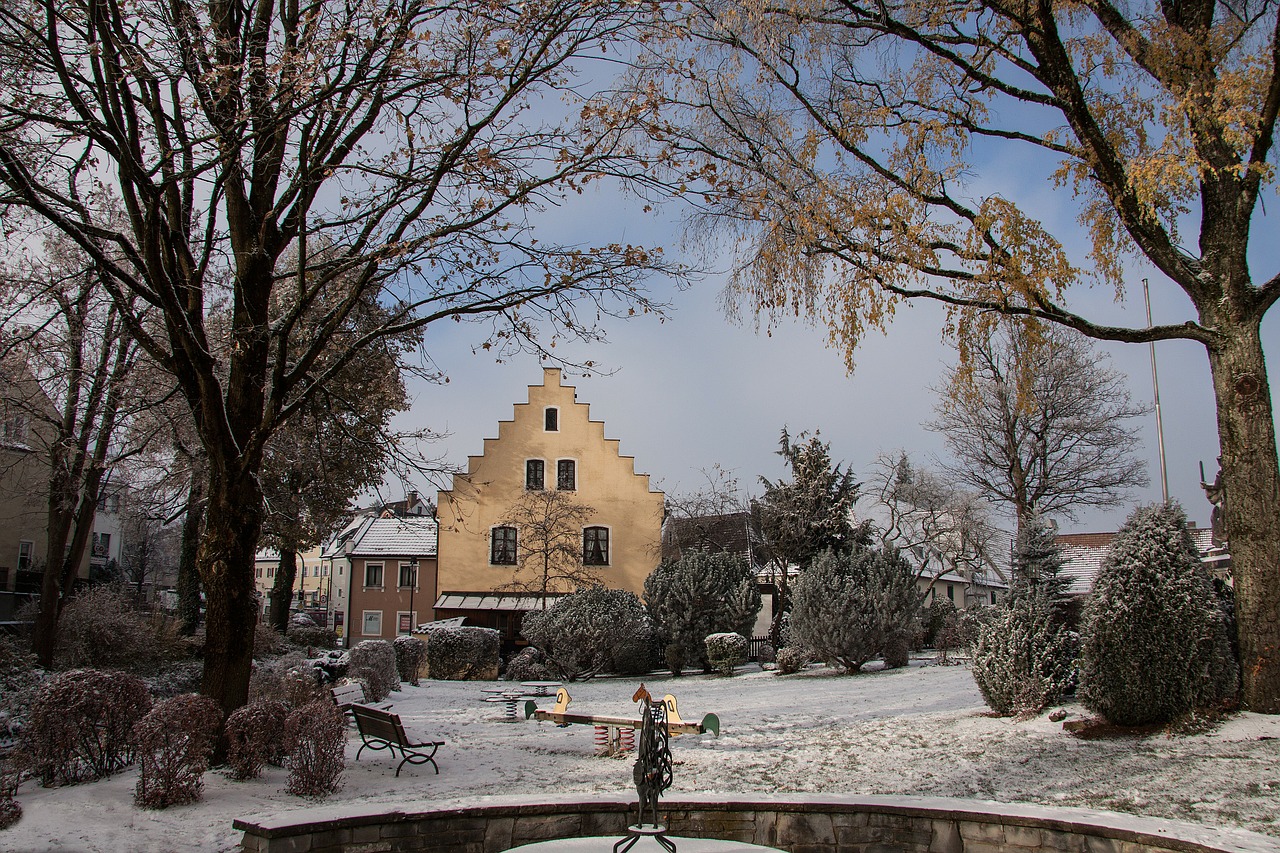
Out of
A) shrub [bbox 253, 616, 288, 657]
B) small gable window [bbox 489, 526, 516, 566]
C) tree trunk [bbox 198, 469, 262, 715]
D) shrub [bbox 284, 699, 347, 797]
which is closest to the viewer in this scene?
shrub [bbox 284, 699, 347, 797]

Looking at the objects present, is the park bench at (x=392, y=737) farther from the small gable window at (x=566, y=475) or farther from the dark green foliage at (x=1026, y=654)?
the small gable window at (x=566, y=475)

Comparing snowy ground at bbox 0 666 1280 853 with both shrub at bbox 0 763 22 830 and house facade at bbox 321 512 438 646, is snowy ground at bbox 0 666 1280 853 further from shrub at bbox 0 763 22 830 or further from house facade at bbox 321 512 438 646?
house facade at bbox 321 512 438 646

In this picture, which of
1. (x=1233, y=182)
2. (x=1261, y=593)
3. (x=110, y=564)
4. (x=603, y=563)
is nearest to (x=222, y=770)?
(x=1261, y=593)

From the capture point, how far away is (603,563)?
118 feet

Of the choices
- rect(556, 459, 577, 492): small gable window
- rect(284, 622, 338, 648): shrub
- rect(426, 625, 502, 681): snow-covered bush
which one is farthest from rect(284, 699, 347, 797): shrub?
rect(556, 459, 577, 492): small gable window

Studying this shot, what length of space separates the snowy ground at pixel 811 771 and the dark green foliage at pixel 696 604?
437 inches

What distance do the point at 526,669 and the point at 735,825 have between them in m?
18.3

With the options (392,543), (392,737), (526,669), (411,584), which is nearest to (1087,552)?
(526,669)

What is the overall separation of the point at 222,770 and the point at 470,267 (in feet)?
20.3

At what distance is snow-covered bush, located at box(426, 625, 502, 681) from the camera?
77.9ft

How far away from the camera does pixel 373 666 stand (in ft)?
55.5

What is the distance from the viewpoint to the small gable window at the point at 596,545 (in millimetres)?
36000

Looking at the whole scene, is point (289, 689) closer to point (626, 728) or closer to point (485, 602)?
point (626, 728)

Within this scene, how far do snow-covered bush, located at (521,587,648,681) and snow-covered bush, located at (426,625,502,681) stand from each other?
156 centimetres
